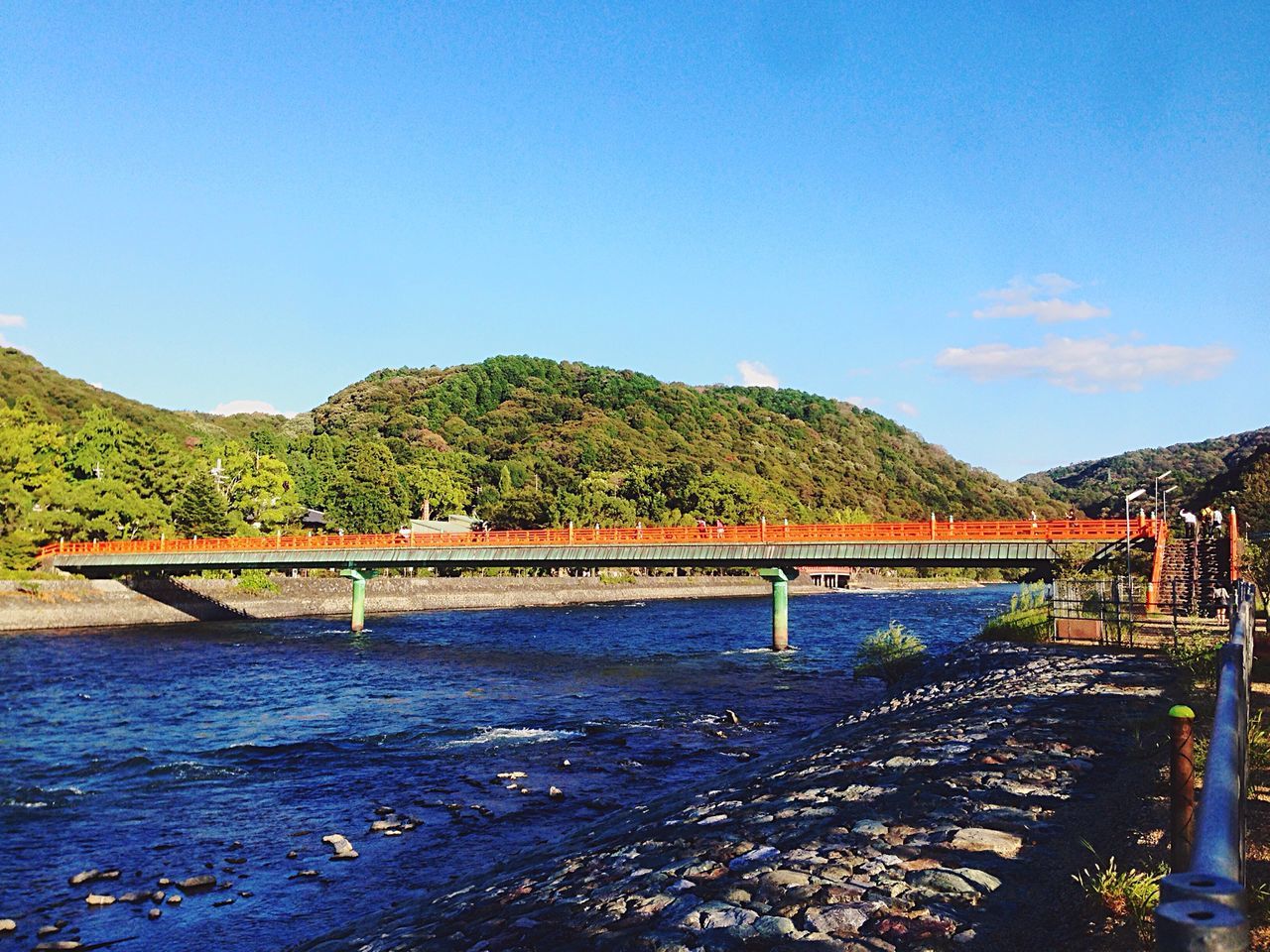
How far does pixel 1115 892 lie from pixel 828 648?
4864 cm

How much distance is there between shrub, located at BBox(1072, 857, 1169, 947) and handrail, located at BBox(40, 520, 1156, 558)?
3848 centimetres

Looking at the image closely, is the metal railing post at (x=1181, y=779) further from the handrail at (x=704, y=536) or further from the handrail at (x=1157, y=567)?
the handrail at (x=704, y=536)

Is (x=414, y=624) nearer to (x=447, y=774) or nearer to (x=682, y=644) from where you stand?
(x=682, y=644)

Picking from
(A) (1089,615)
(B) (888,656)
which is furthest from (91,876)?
(B) (888,656)

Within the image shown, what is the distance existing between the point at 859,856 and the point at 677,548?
4647 cm

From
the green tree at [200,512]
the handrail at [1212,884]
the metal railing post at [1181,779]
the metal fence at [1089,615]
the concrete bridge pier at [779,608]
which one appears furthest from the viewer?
the green tree at [200,512]

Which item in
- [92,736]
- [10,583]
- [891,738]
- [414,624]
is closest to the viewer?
[891,738]

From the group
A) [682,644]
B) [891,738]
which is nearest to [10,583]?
[682,644]

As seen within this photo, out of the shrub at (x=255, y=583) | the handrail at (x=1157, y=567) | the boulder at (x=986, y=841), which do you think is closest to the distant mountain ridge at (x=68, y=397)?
the shrub at (x=255, y=583)

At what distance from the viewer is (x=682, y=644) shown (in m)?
57.8

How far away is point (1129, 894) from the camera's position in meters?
7.23

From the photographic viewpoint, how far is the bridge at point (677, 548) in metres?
46.3

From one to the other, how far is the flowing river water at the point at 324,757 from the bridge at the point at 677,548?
17.4 ft

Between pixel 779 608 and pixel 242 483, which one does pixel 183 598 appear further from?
pixel 779 608
